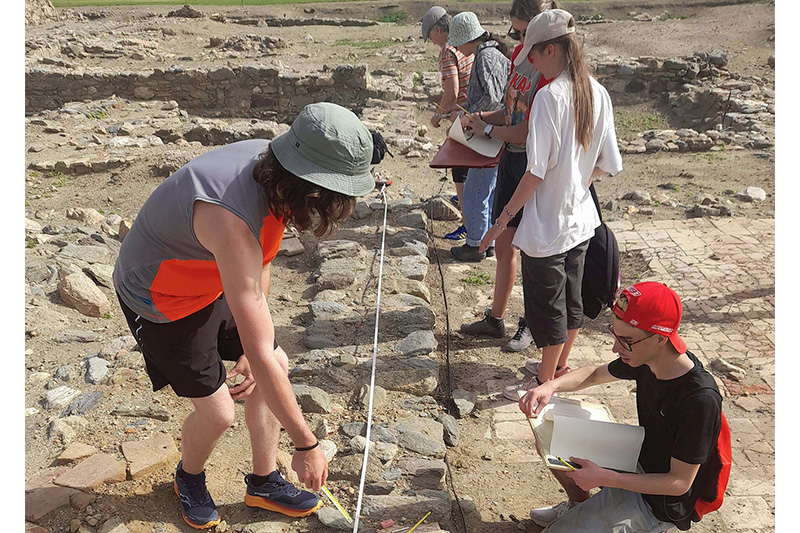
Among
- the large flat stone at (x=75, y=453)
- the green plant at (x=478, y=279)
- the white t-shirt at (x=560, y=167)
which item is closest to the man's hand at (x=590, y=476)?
the white t-shirt at (x=560, y=167)

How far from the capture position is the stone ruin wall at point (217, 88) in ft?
39.6

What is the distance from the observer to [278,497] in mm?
2684

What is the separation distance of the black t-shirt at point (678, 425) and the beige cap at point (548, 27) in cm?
163

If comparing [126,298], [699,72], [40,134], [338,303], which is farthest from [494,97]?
[699,72]

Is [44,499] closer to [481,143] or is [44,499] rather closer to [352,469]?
[352,469]

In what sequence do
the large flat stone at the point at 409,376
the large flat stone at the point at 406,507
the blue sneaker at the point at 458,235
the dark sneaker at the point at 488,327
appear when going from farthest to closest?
the blue sneaker at the point at 458,235 → the dark sneaker at the point at 488,327 → the large flat stone at the point at 409,376 → the large flat stone at the point at 406,507

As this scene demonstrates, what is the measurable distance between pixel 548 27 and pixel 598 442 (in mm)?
1979

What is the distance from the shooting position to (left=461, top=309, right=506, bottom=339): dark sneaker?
456 centimetres

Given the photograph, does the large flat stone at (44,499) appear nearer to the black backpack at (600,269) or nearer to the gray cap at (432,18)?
the black backpack at (600,269)

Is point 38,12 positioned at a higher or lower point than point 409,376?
higher

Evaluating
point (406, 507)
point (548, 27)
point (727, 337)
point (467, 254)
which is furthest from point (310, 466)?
point (467, 254)

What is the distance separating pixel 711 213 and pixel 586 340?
300 centimetres

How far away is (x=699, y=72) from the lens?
1292 centimetres

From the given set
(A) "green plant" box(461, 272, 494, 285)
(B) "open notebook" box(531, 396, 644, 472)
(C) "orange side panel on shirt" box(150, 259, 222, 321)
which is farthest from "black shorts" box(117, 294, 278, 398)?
(A) "green plant" box(461, 272, 494, 285)
